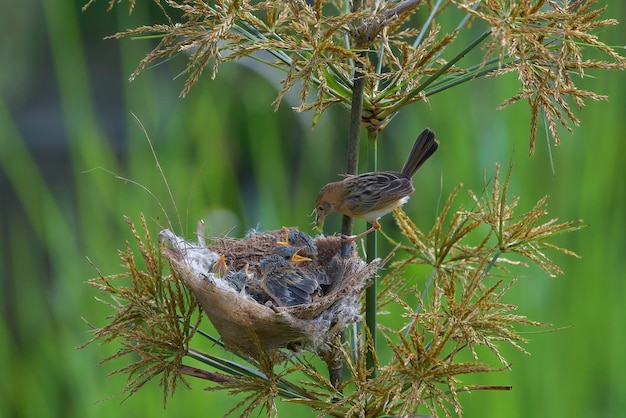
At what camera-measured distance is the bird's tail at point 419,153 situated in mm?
1104

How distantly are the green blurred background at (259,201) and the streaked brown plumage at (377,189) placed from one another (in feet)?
1.11

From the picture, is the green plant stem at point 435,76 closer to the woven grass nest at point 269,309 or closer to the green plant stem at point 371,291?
the green plant stem at point 371,291

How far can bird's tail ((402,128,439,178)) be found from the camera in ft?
3.62

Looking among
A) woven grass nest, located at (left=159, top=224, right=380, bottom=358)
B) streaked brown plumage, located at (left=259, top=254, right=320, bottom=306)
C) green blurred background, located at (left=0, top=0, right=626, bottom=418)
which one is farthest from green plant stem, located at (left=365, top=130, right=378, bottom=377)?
green blurred background, located at (left=0, top=0, right=626, bottom=418)

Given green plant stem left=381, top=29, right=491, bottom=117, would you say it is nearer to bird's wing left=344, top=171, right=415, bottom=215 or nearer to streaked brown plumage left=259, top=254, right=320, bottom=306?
bird's wing left=344, top=171, right=415, bottom=215

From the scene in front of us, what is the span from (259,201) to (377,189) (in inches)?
49.7

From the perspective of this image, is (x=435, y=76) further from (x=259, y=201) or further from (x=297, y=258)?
(x=259, y=201)

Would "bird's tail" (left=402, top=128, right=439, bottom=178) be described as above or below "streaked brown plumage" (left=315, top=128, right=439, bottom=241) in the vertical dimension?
above

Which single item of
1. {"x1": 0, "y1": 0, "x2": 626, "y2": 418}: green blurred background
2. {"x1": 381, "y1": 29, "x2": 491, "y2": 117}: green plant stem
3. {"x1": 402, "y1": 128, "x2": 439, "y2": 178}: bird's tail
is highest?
{"x1": 381, "y1": 29, "x2": 491, "y2": 117}: green plant stem

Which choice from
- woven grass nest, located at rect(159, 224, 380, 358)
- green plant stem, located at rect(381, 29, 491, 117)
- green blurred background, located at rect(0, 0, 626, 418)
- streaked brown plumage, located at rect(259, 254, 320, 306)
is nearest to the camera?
green plant stem, located at rect(381, 29, 491, 117)

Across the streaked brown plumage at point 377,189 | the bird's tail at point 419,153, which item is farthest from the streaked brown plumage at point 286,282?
the bird's tail at point 419,153

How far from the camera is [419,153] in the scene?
3.64 ft

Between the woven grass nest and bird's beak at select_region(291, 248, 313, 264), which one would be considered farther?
bird's beak at select_region(291, 248, 313, 264)

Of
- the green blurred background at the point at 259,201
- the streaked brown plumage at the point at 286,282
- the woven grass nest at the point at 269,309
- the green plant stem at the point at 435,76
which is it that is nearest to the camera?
the green plant stem at the point at 435,76
